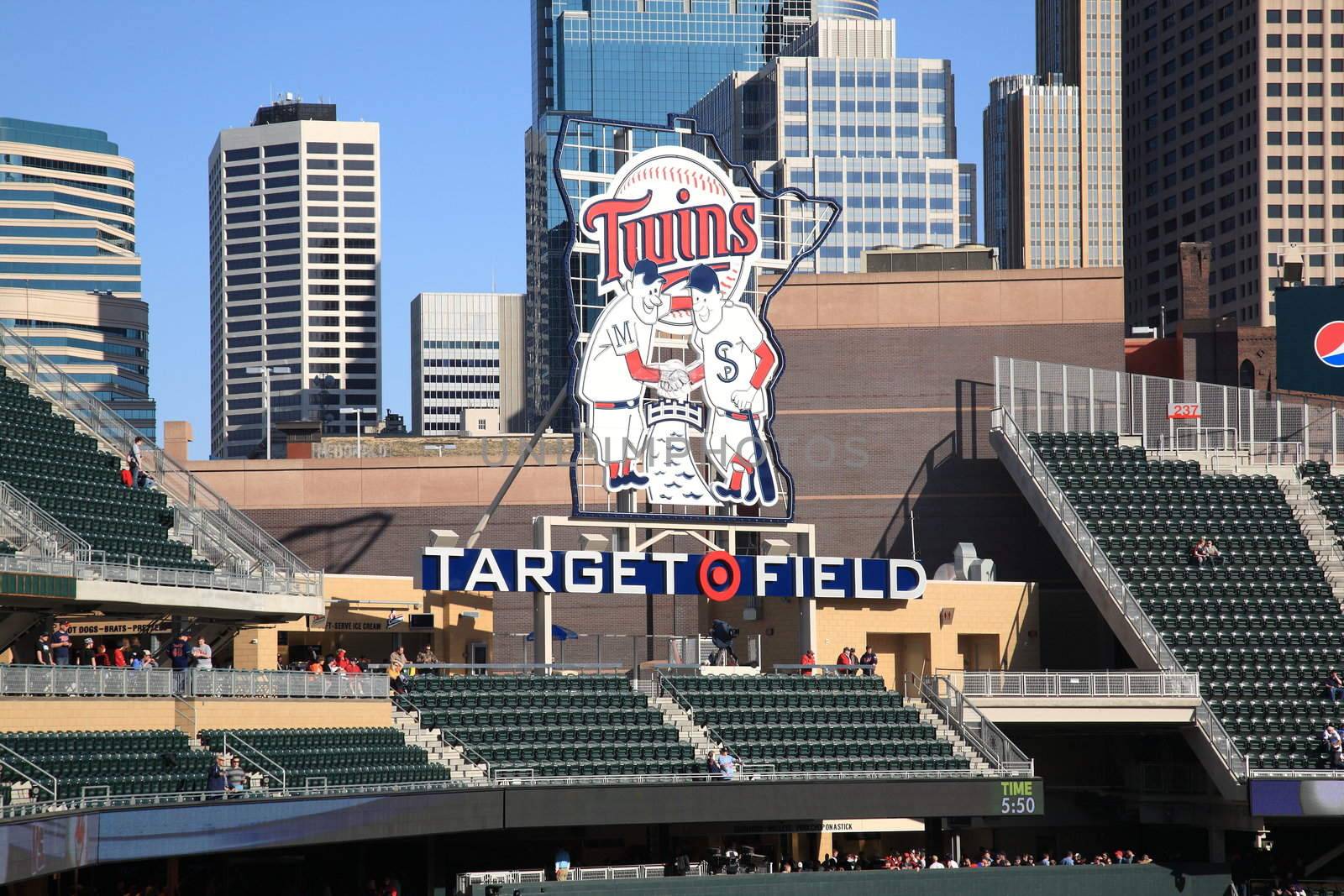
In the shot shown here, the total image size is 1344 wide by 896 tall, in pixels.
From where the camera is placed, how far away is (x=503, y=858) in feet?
121

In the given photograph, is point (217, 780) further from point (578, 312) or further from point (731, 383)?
point (731, 383)

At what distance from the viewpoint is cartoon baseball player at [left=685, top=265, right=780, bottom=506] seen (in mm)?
41562

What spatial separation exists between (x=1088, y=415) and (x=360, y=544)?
20.4m

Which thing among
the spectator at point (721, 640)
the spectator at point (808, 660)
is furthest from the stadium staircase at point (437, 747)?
the spectator at point (808, 660)

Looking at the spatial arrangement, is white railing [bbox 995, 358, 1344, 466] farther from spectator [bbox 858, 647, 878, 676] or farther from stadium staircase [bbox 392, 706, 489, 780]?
stadium staircase [bbox 392, 706, 489, 780]

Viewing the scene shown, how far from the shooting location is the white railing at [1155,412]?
1988 inches

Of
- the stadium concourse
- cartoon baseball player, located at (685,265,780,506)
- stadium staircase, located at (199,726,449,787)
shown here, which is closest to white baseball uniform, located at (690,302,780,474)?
cartoon baseball player, located at (685,265,780,506)

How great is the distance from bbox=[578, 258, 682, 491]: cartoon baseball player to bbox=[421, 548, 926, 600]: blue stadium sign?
1844 millimetres

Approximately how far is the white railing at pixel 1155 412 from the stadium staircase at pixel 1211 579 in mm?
768

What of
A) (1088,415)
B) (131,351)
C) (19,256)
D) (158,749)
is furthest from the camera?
(19,256)

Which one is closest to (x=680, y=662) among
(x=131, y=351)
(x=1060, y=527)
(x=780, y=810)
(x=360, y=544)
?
(x=780, y=810)

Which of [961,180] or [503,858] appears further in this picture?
[961,180]

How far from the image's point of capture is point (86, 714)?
30719 mm

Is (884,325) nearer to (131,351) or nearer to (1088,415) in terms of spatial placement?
(1088,415)
